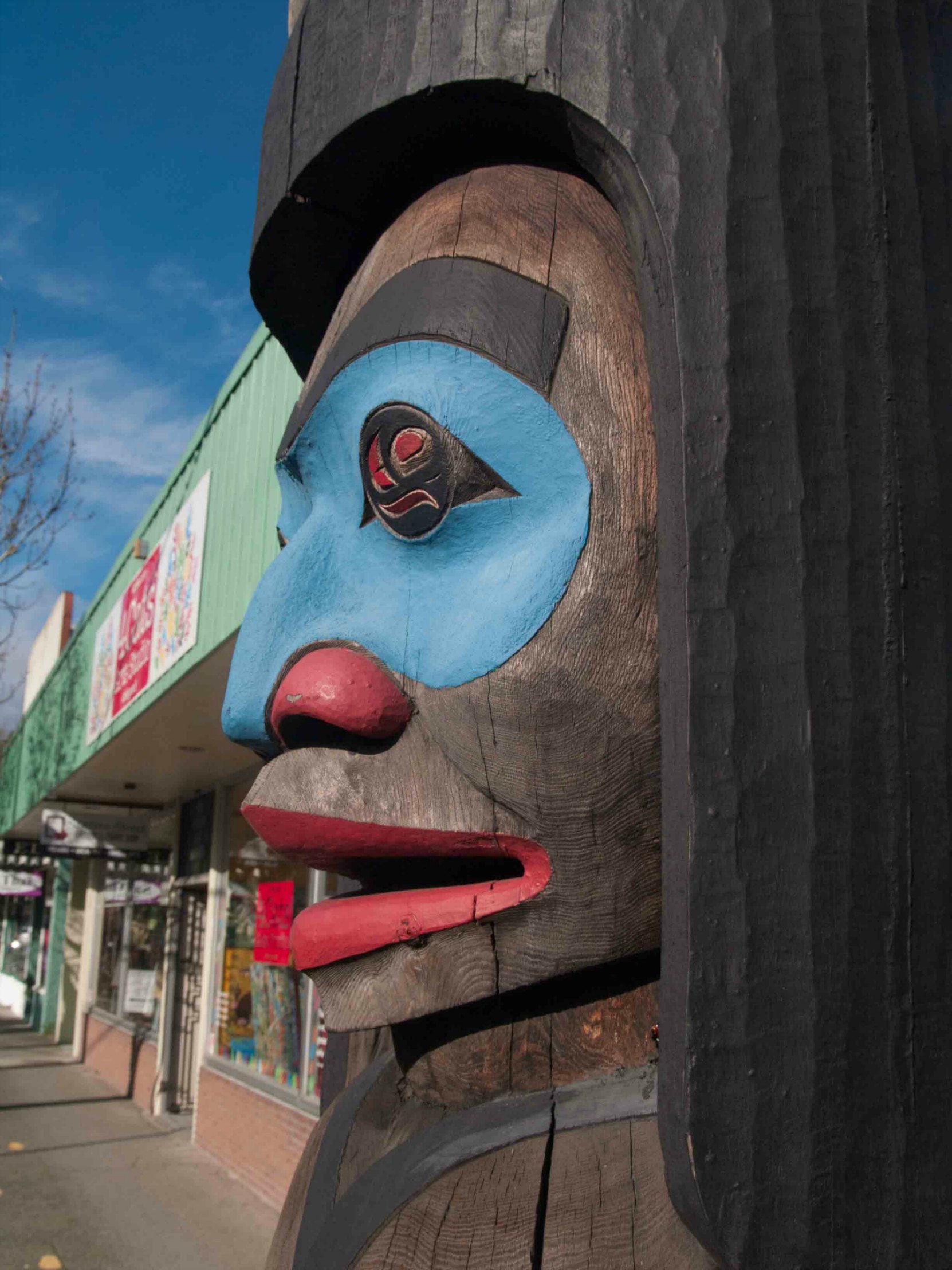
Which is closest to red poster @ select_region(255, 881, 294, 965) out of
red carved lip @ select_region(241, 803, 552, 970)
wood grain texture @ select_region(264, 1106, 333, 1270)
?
wood grain texture @ select_region(264, 1106, 333, 1270)

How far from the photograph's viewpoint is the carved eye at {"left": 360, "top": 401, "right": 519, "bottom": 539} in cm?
110

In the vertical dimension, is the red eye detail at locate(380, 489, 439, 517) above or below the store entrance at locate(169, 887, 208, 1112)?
above

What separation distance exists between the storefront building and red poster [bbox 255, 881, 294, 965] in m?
0.02

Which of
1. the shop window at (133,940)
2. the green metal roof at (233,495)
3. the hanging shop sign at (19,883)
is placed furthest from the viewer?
the hanging shop sign at (19,883)

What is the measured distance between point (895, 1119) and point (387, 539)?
74 cm

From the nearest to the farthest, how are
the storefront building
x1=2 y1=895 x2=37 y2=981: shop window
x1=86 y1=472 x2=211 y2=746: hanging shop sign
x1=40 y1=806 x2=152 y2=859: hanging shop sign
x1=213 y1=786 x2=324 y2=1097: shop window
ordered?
the storefront building, x1=86 y1=472 x2=211 y2=746: hanging shop sign, x1=213 y1=786 x2=324 y2=1097: shop window, x1=40 y1=806 x2=152 y2=859: hanging shop sign, x1=2 y1=895 x2=37 y2=981: shop window

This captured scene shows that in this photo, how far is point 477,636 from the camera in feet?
3.41

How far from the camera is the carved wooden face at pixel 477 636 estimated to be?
0.99 m

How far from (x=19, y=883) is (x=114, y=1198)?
12732mm

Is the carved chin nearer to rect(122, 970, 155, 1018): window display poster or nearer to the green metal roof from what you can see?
the green metal roof

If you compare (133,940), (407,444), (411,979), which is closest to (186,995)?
(133,940)

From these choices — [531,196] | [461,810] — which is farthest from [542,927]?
[531,196]

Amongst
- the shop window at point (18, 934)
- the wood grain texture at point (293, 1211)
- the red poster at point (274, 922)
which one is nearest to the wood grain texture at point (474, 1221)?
the wood grain texture at point (293, 1211)

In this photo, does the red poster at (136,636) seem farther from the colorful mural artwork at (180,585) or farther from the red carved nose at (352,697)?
the red carved nose at (352,697)
